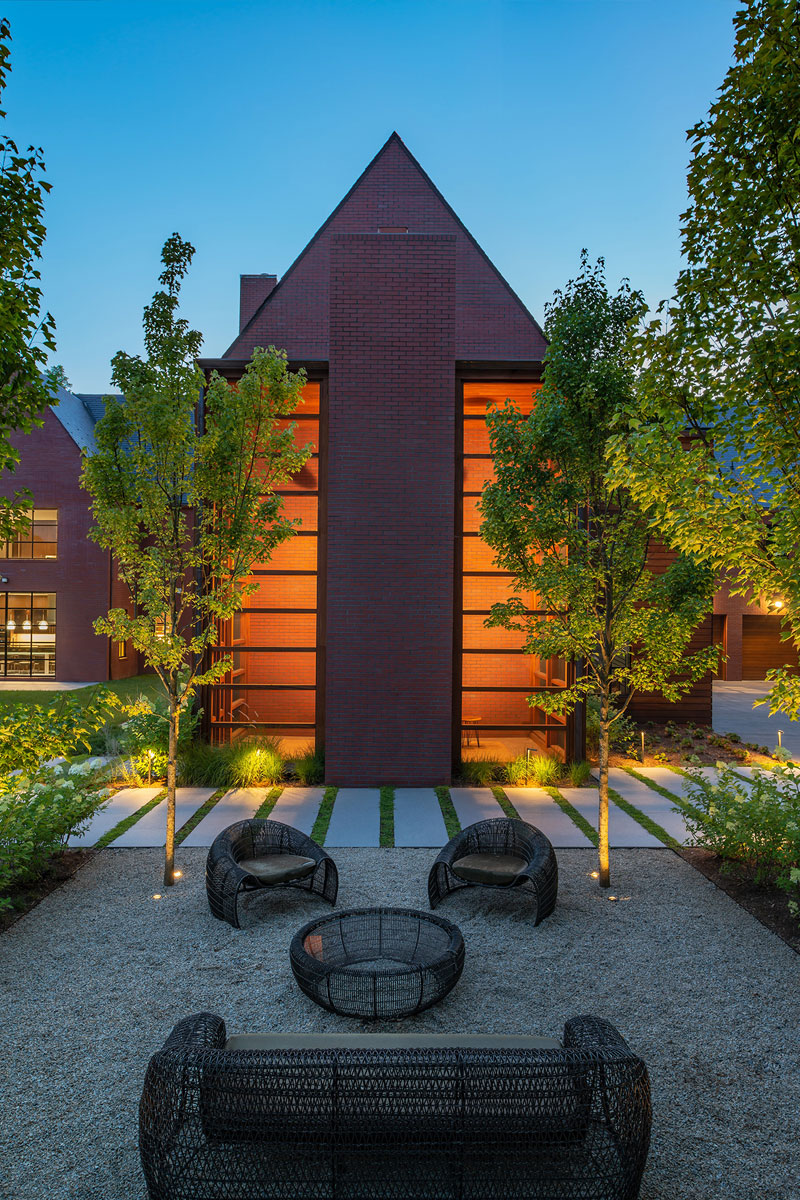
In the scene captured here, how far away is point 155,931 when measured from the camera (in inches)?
219

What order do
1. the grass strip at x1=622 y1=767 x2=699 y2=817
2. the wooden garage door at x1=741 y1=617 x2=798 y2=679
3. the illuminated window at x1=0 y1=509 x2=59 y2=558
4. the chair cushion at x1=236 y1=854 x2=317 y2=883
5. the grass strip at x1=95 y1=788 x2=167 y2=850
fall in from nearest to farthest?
the chair cushion at x1=236 y1=854 x2=317 y2=883 → the grass strip at x1=95 y1=788 x2=167 y2=850 → the grass strip at x1=622 y1=767 x2=699 y2=817 → the illuminated window at x1=0 y1=509 x2=59 y2=558 → the wooden garage door at x1=741 y1=617 x2=798 y2=679

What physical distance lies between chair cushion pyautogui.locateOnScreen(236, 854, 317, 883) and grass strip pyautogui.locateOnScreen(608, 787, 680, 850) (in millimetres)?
4316

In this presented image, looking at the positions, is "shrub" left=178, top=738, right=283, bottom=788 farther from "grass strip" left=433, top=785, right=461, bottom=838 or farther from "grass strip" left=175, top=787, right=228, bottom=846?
"grass strip" left=433, top=785, right=461, bottom=838

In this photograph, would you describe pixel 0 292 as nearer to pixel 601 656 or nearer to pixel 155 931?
pixel 155 931

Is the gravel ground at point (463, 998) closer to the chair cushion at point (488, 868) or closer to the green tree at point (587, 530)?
the chair cushion at point (488, 868)

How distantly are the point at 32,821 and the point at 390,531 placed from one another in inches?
238

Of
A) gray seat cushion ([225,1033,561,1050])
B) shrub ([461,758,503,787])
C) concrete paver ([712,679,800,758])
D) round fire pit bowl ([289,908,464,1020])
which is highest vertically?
gray seat cushion ([225,1033,561,1050])

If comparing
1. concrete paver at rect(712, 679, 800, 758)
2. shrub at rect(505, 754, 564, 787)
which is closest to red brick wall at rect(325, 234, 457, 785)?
shrub at rect(505, 754, 564, 787)

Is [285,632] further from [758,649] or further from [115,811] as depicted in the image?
[758,649]

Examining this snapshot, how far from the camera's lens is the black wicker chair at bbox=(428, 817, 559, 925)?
5.75 metres

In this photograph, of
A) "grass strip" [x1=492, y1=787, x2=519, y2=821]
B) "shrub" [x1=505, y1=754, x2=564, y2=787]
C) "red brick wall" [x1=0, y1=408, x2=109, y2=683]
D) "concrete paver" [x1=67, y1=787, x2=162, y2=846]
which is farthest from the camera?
"red brick wall" [x1=0, y1=408, x2=109, y2=683]

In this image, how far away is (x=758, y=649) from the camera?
89.8ft

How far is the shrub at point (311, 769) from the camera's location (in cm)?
1020

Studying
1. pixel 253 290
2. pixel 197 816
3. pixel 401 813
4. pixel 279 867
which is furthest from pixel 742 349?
pixel 253 290
